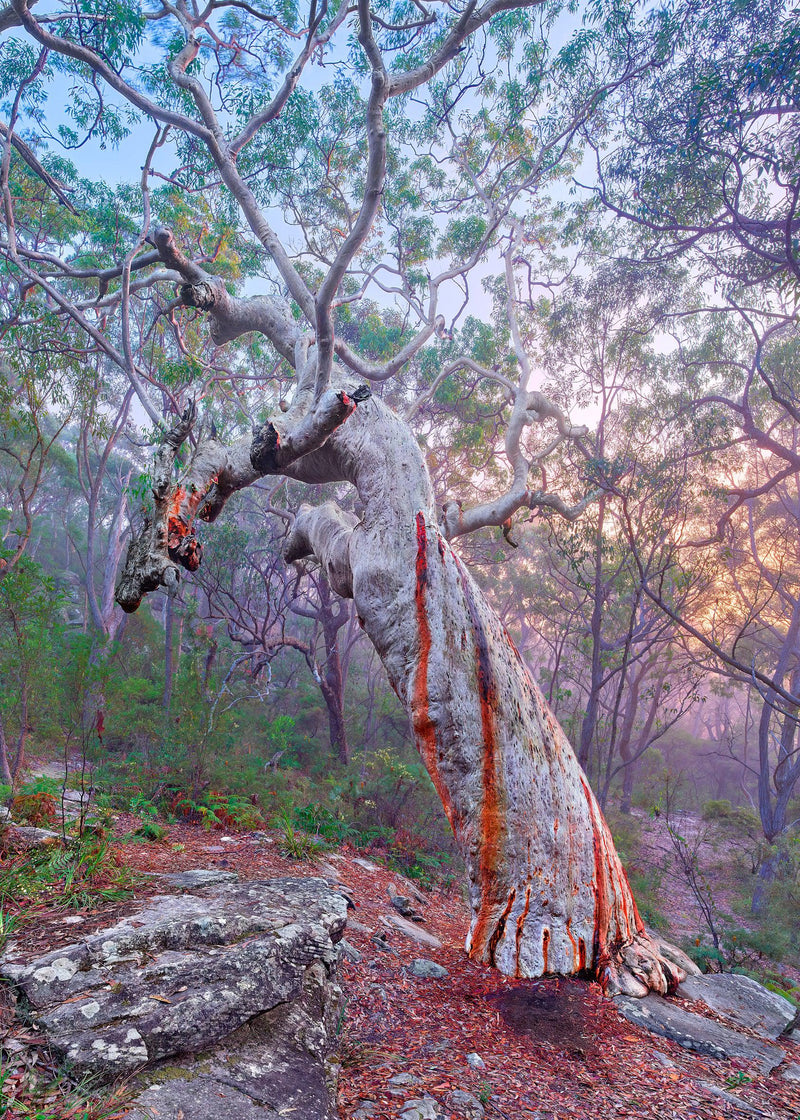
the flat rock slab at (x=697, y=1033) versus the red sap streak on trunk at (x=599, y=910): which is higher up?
the red sap streak on trunk at (x=599, y=910)

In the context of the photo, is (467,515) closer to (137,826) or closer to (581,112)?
(137,826)

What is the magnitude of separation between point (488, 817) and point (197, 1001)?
1895 mm

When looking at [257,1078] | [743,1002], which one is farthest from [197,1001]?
[743,1002]

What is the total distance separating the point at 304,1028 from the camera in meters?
2.31

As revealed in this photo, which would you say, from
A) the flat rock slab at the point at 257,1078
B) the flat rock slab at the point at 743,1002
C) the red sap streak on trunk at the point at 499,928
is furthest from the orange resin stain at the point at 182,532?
the flat rock slab at the point at 743,1002

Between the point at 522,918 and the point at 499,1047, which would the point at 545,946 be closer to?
the point at 522,918

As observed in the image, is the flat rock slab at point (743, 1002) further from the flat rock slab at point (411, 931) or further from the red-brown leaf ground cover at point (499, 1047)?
the flat rock slab at point (411, 931)

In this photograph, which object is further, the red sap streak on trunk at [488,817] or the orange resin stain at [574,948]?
the red sap streak on trunk at [488,817]

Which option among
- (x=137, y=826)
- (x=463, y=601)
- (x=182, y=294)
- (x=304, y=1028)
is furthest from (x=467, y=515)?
(x=304, y=1028)

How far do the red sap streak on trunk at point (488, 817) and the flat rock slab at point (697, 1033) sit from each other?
772 mm

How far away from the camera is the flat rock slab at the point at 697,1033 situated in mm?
2998

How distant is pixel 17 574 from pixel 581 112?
414 inches

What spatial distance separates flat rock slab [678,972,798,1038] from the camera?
135 inches

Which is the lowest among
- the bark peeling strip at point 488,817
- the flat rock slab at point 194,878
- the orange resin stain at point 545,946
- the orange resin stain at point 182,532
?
the orange resin stain at point 545,946
